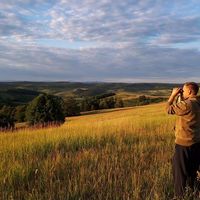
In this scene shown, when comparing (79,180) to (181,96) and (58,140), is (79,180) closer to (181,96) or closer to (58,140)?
(181,96)

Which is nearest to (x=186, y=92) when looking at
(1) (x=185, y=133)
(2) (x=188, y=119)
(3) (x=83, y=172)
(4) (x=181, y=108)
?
(4) (x=181, y=108)

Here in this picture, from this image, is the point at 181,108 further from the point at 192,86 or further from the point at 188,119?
the point at 192,86

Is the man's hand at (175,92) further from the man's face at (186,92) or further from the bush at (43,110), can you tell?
the bush at (43,110)

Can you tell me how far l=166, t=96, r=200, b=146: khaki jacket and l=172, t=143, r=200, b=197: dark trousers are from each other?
4.0 inches

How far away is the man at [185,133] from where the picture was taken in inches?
242

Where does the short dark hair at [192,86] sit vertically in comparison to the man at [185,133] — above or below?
above

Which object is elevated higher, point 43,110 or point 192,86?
point 192,86

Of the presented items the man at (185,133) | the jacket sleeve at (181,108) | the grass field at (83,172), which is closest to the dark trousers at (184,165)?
the man at (185,133)

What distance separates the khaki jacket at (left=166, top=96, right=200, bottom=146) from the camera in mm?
6113

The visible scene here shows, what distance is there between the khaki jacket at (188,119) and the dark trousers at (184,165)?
0.10m

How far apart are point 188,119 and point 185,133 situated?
21cm

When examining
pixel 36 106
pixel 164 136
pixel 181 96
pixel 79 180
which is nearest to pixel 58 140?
pixel 164 136

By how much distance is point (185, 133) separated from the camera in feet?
20.3

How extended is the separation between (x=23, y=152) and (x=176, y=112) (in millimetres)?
3963
